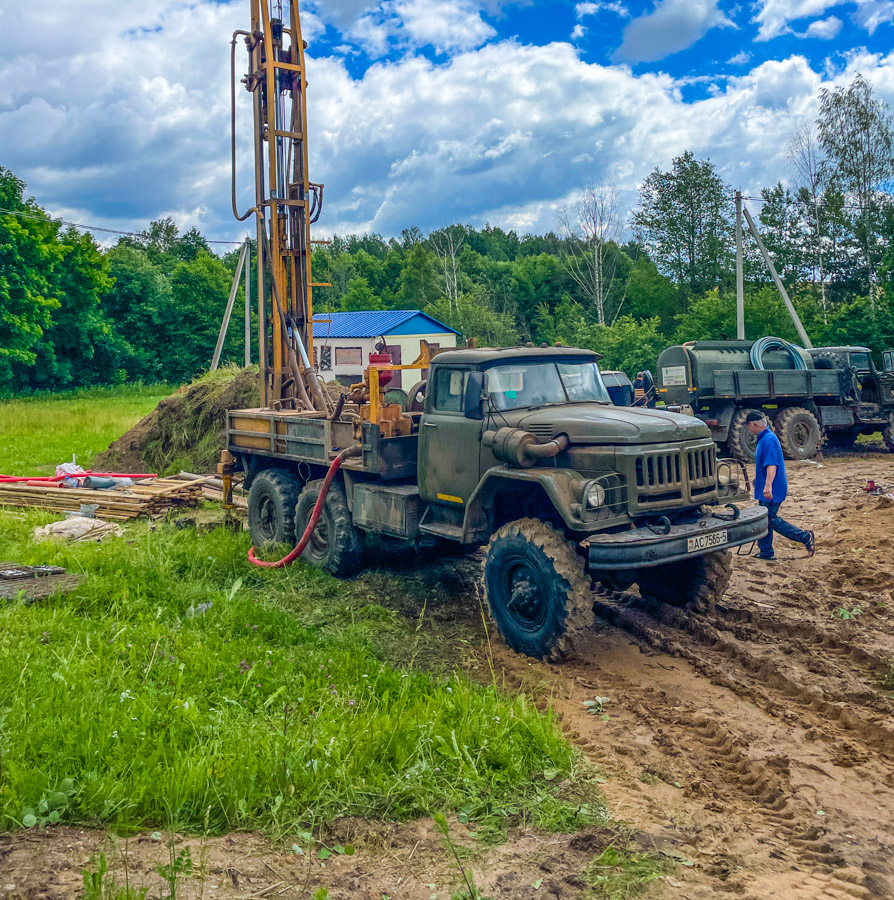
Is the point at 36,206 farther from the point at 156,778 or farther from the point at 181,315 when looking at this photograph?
the point at 156,778

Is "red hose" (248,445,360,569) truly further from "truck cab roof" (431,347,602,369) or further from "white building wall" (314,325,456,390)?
"white building wall" (314,325,456,390)

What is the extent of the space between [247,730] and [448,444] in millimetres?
3395

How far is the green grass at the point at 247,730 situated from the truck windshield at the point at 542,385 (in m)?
2.18

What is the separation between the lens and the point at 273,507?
33.9 ft

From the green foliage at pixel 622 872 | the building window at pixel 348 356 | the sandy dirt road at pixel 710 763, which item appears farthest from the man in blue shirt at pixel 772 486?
the building window at pixel 348 356

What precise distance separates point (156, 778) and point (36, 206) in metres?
47.0

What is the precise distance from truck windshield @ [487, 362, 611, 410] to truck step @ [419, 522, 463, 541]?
116 centimetres

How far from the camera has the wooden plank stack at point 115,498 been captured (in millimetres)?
12289

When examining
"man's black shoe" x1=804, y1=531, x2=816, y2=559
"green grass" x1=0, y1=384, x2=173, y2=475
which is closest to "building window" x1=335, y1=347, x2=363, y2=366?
"green grass" x1=0, y1=384, x2=173, y2=475

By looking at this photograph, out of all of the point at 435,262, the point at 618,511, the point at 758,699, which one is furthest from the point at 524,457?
the point at 435,262

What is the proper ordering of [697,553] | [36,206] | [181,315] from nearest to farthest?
1. [697,553]
2. [36,206]
3. [181,315]

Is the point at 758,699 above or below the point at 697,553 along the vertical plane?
below

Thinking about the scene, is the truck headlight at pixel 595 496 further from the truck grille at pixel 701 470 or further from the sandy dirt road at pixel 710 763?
the sandy dirt road at pixel 710 763

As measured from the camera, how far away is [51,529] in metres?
10.6
